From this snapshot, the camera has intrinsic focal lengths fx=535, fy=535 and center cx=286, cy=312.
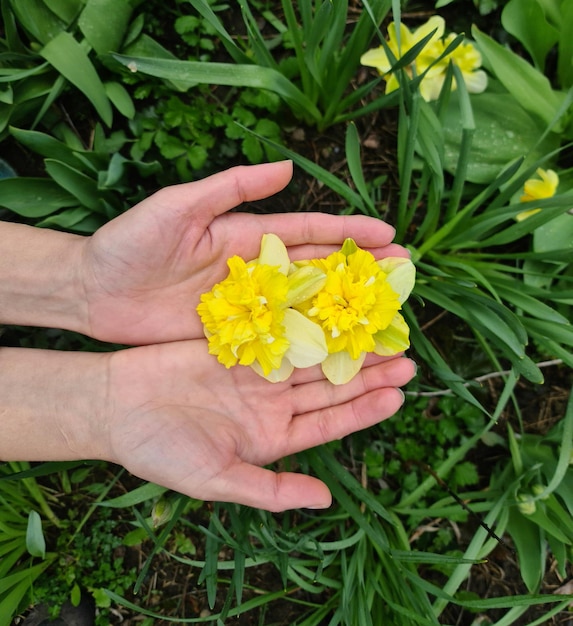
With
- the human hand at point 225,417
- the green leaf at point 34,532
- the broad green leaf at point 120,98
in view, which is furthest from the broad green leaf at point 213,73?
the green leaf at point 34,532

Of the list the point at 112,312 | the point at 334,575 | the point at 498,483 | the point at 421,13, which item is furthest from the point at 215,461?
the point at 421,13

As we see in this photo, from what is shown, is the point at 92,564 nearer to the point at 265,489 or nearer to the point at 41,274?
the point at 265,489

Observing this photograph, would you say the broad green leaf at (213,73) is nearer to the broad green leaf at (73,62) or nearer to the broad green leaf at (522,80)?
the broad green leaf at (73,62)

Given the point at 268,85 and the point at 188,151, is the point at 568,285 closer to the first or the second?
the point at 268,85

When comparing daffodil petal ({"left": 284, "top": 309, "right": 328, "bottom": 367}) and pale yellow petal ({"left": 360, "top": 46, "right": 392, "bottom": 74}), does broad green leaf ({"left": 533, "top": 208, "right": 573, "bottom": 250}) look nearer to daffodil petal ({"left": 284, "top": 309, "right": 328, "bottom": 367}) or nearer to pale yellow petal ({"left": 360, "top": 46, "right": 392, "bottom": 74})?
pale yellow petal ({"left": 360, "top": 46, "right": 392, "bottom": 74})

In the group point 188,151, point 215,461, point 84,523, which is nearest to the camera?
point 215,461
